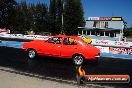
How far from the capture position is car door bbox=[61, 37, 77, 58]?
16328 millimetres

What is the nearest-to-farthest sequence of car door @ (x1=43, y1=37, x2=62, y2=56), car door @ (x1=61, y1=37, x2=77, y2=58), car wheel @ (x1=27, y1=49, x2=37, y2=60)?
car door @ (x1=61, y1=37, x2=77, y2=58) < car door @ (x1=43, y1=37, x2=62, y2=56) < car wheel @ (x1=27, y1=49, x2=37, y2=60)

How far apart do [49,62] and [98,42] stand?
24.3 m

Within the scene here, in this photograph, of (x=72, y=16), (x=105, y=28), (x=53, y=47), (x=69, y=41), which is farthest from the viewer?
(x=72, y=16)

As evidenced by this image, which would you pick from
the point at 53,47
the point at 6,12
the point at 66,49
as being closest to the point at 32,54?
the point at 53,47

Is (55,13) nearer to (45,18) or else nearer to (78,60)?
(45,18)

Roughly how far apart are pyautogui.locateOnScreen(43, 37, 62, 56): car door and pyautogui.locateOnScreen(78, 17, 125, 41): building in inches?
1772

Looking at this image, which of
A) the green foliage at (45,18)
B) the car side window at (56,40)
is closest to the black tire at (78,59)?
the car side window at (56,40)

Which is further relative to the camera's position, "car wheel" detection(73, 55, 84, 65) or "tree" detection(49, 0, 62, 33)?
"tree" detection(49, 0, 62, 33)

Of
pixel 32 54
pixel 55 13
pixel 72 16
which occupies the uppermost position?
pixel 55 13

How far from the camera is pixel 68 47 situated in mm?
16469

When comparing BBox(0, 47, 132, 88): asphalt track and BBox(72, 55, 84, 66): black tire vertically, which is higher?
BBox(72, 55, 84, 66): black tire

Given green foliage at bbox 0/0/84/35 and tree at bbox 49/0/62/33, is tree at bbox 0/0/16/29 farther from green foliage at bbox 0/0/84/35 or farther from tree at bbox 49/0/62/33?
tree at bbox 49/0/62/33

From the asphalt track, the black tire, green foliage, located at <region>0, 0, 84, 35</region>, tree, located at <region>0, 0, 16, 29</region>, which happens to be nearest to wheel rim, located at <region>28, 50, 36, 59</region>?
the asphalt track

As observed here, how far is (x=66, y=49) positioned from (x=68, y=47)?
17 centimetres
